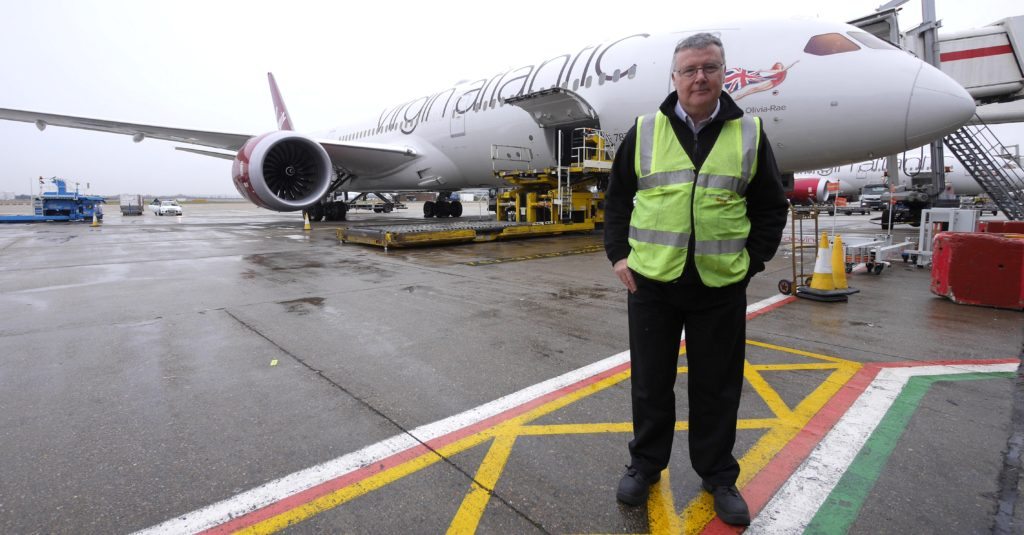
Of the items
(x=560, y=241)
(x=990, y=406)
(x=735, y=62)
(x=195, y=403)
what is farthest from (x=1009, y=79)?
(x=195, y=403)

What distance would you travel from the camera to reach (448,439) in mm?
2162

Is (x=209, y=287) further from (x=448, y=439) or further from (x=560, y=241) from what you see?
(x=560, y=241)

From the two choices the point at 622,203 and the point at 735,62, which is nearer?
the point at 622,203

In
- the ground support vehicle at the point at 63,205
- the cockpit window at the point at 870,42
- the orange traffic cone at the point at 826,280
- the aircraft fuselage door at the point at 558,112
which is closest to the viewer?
the orange traffic cone at the point at 826,280

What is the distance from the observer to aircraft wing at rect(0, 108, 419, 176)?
1252cm

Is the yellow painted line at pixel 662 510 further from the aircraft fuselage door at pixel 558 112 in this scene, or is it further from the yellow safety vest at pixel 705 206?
the aircraft fuselage door at pixel 558 112

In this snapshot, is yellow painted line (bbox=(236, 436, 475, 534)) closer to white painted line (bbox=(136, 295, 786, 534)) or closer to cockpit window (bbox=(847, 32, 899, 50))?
white painted line (bbox=(136, 295, 786, 534))

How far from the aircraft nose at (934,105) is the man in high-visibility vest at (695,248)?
276 inches

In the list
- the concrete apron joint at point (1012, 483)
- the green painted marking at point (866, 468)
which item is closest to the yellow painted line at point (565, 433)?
the green painted marking at point (866, 468)

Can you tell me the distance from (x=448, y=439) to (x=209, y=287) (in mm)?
4819

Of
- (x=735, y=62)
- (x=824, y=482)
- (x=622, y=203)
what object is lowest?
(x=824, y=482)

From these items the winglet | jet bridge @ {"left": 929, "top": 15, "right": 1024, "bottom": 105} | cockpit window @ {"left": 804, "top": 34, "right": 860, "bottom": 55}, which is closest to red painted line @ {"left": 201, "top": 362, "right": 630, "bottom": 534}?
cockpit window @ {"left": 804, "top": 34, "right": 860, "bottom": 55}

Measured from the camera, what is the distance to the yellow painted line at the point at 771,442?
170cm

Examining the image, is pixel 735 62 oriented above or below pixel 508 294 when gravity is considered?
above
